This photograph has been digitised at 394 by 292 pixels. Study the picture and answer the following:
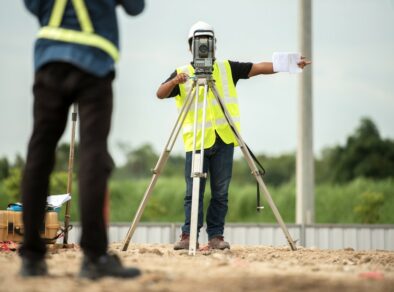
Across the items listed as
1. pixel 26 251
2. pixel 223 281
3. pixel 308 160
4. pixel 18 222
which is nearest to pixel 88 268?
pixel 26 251

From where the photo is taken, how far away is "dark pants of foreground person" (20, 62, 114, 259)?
4148 mm

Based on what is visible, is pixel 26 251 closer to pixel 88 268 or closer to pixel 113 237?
pixel 88 268

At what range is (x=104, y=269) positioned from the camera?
4113 mm

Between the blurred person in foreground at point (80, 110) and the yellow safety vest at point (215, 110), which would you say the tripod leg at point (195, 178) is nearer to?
the yellow safety vest at point (215, 110)

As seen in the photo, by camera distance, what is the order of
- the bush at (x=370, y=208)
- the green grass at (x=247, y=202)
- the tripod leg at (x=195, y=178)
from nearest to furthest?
the tripod leg at (x=195, y=178) → the bush at (x=370, y=208) → the green grass at (x=247, y=202)

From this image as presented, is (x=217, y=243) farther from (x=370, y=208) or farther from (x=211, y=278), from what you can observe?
(x=370, y=208)

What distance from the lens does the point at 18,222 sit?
7449mm

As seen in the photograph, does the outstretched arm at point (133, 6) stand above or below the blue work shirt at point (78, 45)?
above

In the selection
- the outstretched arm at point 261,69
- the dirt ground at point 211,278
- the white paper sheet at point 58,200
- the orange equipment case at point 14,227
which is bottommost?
the dirt ground at point 211,278

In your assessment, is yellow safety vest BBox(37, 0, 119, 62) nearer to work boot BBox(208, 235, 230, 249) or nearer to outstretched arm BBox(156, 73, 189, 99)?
outstretched arm BBox(156, 73, 189, 99)

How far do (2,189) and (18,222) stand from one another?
50.8 feet

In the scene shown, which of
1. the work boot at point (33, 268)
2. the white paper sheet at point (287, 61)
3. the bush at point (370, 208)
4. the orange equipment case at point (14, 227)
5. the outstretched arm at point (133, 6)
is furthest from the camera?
the bush at point (370, 208)

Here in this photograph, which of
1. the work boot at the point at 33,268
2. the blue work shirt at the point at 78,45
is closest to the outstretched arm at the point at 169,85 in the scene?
the blue work shirt at the point at 78,45

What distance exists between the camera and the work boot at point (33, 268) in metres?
4.20
